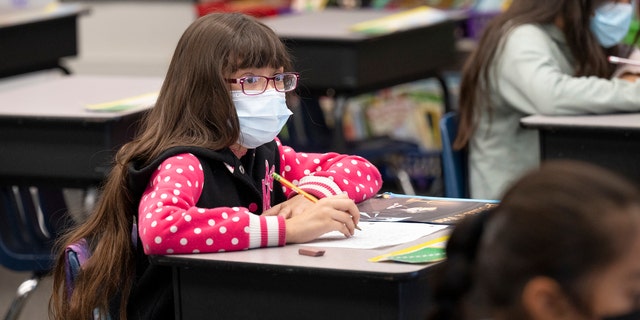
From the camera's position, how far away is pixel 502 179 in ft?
10.9

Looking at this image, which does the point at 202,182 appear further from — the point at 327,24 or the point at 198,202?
the point at 327,24


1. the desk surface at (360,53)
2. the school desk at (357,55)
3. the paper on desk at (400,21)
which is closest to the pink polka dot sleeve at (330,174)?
the desk surface at (360,53)

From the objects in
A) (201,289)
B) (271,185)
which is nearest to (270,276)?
(201,289)

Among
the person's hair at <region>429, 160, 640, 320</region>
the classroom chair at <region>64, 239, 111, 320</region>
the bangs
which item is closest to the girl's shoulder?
the bangs

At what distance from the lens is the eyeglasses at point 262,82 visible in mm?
2146

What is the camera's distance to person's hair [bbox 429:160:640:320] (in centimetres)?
106

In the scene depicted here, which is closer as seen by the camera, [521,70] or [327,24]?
[521,70]

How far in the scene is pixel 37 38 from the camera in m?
4.75

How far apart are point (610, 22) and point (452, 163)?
23.3 inches

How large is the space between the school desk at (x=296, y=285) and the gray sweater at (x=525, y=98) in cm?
119

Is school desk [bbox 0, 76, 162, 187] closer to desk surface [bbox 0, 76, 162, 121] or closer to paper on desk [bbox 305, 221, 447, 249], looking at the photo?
desk surface [bbox 0, 76, 162, 121]

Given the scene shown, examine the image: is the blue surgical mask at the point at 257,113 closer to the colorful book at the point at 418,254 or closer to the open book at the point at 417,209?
the open book at the point at 417,209

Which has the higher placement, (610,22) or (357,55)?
(610,22)

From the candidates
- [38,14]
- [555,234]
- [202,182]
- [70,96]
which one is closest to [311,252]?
[202,182]
